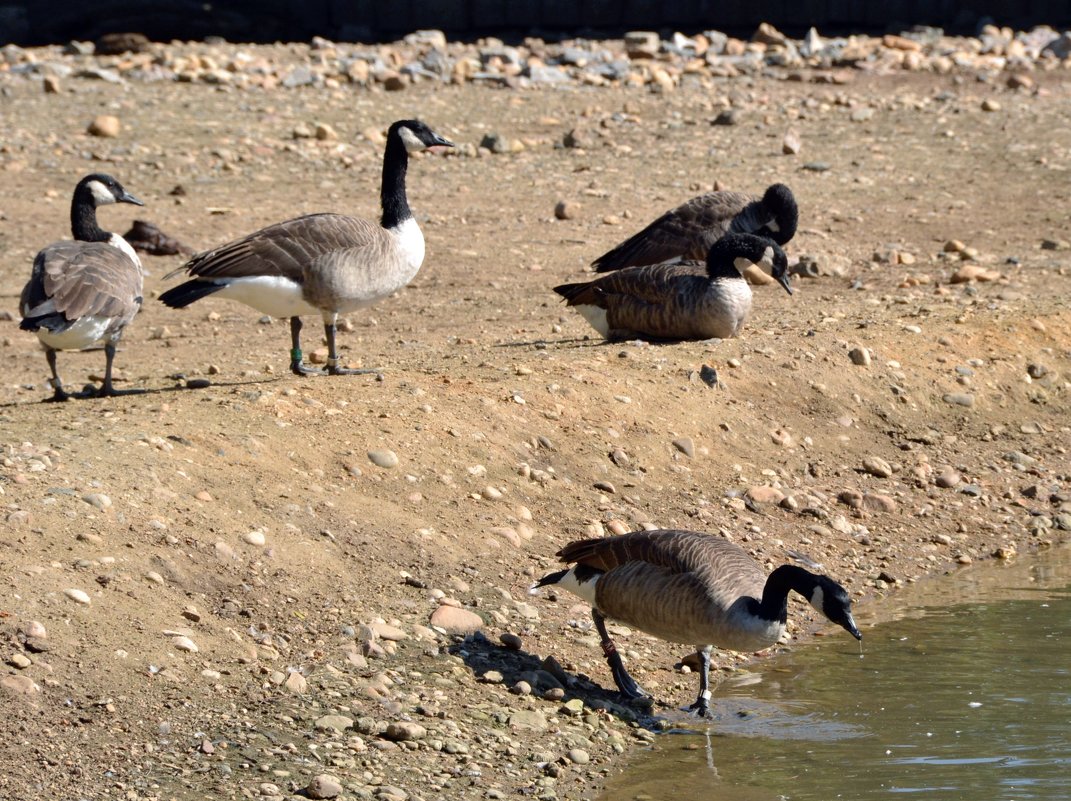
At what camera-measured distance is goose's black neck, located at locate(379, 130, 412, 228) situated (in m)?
9.64

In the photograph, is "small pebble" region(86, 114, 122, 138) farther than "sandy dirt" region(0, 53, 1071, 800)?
Yes

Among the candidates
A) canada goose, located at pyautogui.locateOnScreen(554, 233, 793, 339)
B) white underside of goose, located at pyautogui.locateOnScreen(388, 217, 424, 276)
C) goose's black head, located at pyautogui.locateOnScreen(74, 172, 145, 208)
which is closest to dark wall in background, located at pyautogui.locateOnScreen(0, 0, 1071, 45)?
goose's black head, located at pyautogui.locateOnScreen(74, 172, 145, 208)

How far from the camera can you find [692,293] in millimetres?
10023

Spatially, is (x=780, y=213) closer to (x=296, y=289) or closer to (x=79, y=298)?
(x=296, y=289)

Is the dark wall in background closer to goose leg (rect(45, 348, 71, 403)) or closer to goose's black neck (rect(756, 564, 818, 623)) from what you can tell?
goose leg (rect(45, 348, 71, 403))

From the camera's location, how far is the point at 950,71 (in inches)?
841

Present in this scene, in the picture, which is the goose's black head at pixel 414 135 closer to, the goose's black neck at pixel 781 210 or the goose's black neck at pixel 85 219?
the goose's black neck at pixel 85 219

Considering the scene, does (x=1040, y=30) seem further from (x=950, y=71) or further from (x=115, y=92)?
(x=115, y=92)

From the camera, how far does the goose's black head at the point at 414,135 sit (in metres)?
10.1

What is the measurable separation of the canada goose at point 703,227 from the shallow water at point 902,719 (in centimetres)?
407

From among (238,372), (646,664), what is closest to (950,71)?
(238,372)

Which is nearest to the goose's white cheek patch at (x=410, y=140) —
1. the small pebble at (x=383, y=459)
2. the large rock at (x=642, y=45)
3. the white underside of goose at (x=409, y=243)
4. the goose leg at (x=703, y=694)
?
the white underside of goose at (x=409, y=243)

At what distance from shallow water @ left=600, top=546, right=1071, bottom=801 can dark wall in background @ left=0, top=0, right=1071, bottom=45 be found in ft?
61.3

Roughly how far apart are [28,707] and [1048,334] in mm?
7632
